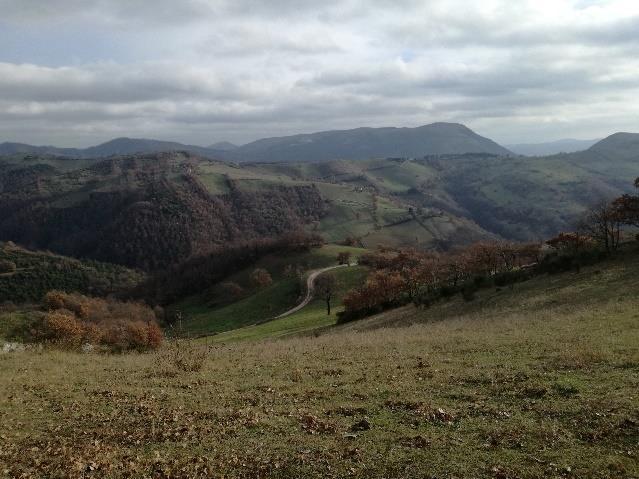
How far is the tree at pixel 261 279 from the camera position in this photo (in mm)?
135375

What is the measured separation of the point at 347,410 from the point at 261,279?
12328cm

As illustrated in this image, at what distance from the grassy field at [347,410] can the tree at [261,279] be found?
109542 mm

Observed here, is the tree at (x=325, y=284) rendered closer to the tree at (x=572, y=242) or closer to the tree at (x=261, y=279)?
the tree at (x=261, y=279)

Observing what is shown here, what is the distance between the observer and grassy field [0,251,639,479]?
10.6 m

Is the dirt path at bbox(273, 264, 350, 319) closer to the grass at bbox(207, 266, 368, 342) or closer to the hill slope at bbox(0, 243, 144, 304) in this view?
the grass at bbox(207, 266, 368, 342)

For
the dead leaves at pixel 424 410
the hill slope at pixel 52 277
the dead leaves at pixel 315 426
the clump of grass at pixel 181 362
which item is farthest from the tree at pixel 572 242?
the hill slope at pixel 52 277

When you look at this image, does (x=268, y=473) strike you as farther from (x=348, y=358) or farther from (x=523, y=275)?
(x=523, y=275)

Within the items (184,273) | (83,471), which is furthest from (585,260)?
(184,273)

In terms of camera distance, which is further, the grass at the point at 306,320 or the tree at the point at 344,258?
the tree at the point at 344,258

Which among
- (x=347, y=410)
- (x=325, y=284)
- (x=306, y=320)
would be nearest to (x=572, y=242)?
(x=306, y=320)

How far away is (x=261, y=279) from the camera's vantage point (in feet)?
447

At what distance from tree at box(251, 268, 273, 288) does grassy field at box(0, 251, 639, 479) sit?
110m

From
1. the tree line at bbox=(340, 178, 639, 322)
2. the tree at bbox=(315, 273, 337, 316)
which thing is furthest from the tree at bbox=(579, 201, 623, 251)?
the tree at bbox=(315, 273, 337, 316)

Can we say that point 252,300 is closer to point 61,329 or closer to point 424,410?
point 61,329
